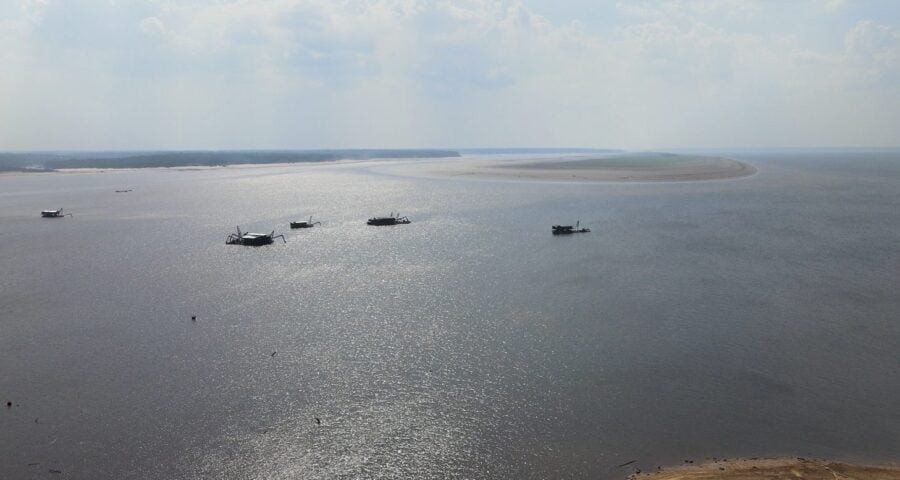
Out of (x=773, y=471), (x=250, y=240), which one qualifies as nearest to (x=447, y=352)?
(x=773, y=471)

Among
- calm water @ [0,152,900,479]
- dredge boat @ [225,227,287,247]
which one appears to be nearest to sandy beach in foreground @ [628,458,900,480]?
calm water @ [0,152,900,479]

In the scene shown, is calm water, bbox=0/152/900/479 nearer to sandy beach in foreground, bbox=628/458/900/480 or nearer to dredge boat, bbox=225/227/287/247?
sandy beach in foreground, bbox=628/458/900/480

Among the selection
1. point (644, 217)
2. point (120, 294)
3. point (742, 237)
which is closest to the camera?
point (120, 294)

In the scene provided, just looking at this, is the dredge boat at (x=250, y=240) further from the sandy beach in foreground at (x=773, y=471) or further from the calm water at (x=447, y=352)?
the sandy beach in foreground at (x=773, y=471)

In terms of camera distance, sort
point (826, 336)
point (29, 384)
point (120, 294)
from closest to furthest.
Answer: point (29, 384) → point (826, 336) → point (120, 294)

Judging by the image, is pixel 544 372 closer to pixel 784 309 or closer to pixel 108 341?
pixel 784 309

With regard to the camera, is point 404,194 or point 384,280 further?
point 404,194

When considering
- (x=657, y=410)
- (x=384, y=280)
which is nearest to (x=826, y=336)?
(x=657, y=410)
